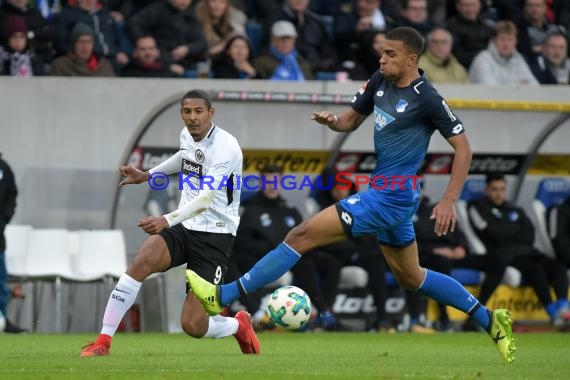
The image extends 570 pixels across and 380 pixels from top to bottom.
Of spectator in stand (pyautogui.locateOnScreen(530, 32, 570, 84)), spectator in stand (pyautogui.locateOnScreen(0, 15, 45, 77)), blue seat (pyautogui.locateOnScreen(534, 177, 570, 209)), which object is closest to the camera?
spectator in stand (pyautogui.locateOnScreen(0, 15, 45, 77))

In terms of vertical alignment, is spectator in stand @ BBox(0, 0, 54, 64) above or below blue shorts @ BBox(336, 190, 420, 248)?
above

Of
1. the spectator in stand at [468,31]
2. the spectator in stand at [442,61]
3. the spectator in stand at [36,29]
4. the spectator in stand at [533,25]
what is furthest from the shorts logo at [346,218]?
the spectator in stand at [533,25]

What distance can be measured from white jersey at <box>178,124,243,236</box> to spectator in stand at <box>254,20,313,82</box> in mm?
6561

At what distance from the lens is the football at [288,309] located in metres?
9.26

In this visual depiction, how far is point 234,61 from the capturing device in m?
15.9

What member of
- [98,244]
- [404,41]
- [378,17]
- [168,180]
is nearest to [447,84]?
[378,17]

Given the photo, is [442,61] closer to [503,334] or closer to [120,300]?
[503,334]

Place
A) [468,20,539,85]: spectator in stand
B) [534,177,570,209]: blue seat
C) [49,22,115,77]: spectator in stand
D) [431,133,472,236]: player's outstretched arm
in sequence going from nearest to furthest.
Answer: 1. [431,133,472,236]: player's outstretched arm
2. [49,22,115,77]: spectator in stand
3. [534,177,570,209]: blue seat
4. [468,20,539,85]: spectator in stand

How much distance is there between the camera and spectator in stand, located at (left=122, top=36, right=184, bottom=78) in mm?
15492

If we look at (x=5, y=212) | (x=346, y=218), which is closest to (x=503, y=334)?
(x=346, y=218)

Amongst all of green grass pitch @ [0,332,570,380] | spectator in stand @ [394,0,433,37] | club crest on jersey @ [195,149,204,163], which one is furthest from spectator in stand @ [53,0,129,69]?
club crest on jersey @ [195,149,204,163]

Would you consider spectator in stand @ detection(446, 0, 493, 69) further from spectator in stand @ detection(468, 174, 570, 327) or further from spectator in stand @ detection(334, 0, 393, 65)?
spectator in stand @ detection(468, 174, 570, 327)

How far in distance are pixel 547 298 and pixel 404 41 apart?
7.36 m

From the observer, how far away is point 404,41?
9219 mm
